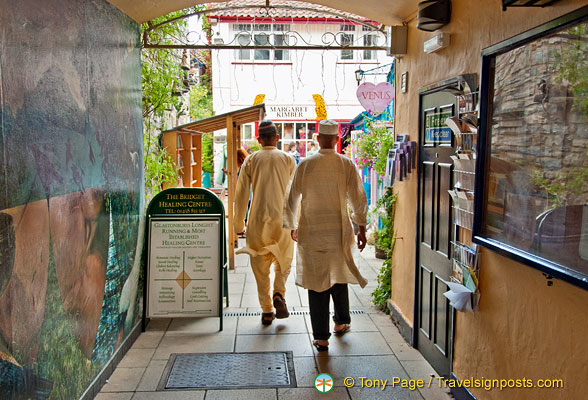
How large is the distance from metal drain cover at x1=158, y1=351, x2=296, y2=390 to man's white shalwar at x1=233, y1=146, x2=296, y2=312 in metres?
0.87

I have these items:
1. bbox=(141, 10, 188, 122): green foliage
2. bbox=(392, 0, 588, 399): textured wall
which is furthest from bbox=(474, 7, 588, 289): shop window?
bbox=(141, 10, 188, 122): green foliage

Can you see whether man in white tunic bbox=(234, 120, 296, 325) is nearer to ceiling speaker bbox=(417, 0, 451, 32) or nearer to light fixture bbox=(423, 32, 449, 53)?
light fixture bbox=(423, 32, 449, 53)

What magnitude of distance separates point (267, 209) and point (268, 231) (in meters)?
0.21

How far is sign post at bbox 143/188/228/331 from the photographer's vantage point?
15.7 ft

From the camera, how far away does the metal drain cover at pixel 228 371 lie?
3729 mm

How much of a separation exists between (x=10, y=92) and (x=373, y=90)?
5765 millimetres

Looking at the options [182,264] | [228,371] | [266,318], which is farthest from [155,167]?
[228,371]

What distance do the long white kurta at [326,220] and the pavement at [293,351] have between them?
23.7 inches

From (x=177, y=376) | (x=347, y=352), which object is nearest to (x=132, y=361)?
(x=177, y=376)

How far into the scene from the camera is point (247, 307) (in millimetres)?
5559

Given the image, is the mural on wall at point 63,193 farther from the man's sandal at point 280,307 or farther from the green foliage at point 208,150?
the green foliage at point 208,150

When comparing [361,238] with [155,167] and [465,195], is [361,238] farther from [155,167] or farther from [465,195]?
[155,167]

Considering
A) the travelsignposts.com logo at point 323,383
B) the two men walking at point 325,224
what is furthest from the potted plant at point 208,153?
the travelsignposts.com logo at point 323,383

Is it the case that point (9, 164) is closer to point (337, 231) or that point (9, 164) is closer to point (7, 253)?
point (7, 253)
